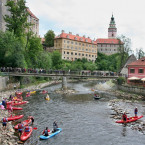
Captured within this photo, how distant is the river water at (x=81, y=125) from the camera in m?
18.1

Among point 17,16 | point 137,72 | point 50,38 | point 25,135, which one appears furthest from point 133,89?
point 50,38

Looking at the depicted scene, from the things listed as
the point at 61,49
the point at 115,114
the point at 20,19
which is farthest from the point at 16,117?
the point at 61,49

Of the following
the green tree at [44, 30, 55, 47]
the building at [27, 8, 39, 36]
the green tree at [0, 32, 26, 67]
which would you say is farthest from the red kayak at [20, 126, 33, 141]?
the green tree at [44, 30, 55, 47]

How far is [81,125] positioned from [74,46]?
8691cm

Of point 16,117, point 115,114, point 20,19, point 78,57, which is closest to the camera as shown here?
point 16,117

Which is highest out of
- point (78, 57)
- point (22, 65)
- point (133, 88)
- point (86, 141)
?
point (78, 57)

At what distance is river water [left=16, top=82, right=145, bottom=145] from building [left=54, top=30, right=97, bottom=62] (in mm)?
71394

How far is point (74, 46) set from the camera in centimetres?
10669

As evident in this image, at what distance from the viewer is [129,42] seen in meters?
64.2

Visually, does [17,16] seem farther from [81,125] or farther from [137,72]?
[81,125]

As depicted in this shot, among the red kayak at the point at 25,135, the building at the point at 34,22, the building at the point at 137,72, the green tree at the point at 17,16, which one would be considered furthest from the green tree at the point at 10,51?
the building at the point at 34,22

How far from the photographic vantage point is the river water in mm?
18094

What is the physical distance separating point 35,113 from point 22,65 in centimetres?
2302

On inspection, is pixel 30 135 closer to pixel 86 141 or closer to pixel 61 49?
pixel 86 141
